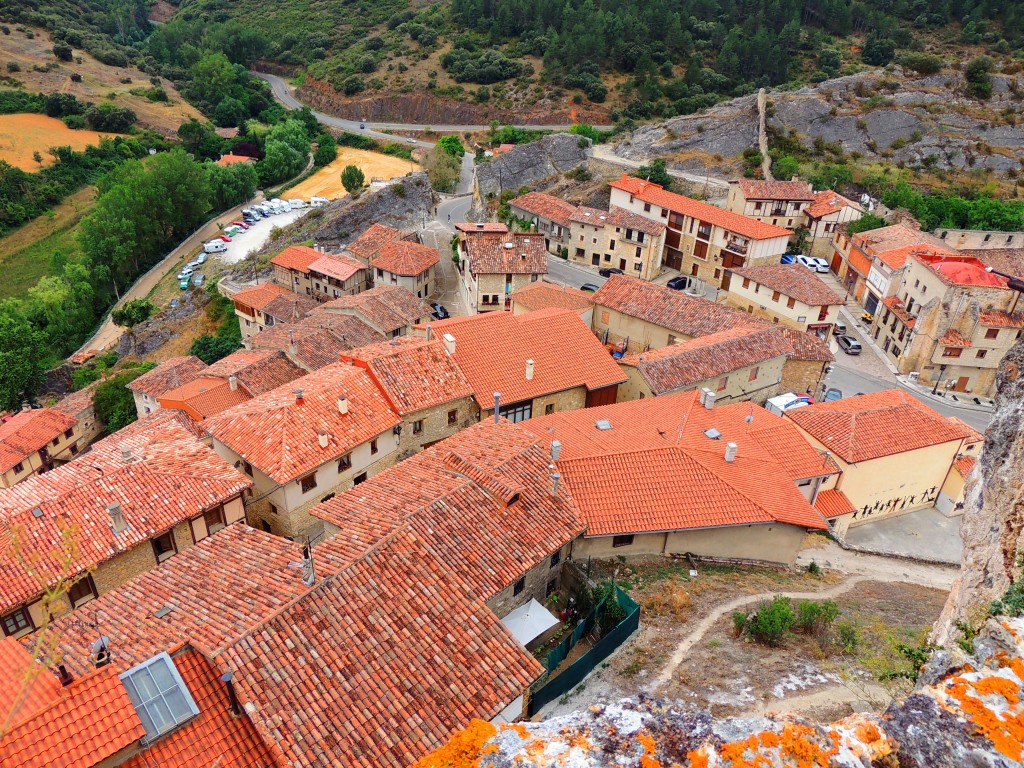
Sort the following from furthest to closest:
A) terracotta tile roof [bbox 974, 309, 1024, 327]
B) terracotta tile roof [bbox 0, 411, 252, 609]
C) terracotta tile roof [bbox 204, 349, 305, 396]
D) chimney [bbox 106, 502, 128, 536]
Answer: terracotta tile roof [bbox 974, 309, 1024, 327]
terracotta tile roof [bbox 204, 349, 305, 396]
chimney [bbox 106, 502, 128, 536]
terracotta tile roof [bbox 0, 411, 252, 609]

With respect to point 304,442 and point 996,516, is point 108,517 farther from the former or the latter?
point 996,516

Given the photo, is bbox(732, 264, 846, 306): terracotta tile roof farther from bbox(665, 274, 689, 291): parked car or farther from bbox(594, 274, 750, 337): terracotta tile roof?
bbox(594, 274, 750, 337): terracotta tile roof

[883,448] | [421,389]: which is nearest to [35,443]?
[421,389]

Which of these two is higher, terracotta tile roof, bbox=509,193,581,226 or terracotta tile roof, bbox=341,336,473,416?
terracotta tile roof, bbox=341,336,473,416

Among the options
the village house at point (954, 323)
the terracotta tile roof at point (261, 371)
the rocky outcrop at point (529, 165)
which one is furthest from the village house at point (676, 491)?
the rocky outcrop at point (529, 165)

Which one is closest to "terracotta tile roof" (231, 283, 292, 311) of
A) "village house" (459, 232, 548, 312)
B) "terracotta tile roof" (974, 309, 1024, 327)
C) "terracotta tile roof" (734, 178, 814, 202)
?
"village house" (459, 232, 548, 312)
